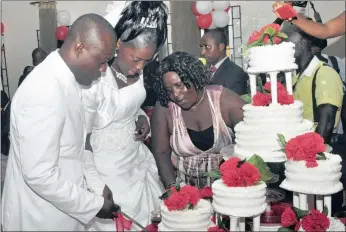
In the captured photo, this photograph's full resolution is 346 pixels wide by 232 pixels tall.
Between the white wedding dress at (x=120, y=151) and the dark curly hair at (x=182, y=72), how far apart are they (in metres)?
0.09

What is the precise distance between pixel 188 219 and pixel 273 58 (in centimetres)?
67

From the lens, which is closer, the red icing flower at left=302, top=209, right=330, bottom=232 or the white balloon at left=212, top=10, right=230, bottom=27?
the red icing flower at left=302, top=209, right=330, bottom=232

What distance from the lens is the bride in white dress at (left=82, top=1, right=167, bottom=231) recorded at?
5.87 feet

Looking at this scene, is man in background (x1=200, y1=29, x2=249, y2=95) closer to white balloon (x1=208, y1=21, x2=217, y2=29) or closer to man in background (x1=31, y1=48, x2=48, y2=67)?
white balloon (x1=208, y1=21, x2=217, y2=29)

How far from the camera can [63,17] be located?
2250mm

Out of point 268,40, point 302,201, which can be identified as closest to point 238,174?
point 302,201

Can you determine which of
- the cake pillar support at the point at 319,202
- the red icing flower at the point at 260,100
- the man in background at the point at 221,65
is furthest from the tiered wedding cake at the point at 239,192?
the man in background at the point at 221,65

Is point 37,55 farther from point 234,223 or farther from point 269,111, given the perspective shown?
point 234,223

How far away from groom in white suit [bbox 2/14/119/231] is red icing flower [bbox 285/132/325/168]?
0.61 meters

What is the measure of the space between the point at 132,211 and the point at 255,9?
1.34 meters

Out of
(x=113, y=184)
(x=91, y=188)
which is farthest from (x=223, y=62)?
(x=91, y=188)

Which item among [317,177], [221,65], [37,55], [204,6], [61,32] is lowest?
[317,177]

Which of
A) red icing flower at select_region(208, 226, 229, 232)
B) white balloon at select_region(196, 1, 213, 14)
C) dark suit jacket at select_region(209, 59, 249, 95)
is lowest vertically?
red icing flower at select_region(208, 226, 229, 232)

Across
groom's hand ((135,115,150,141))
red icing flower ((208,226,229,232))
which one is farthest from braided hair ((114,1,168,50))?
red icing flower ((208,226,229,232))
